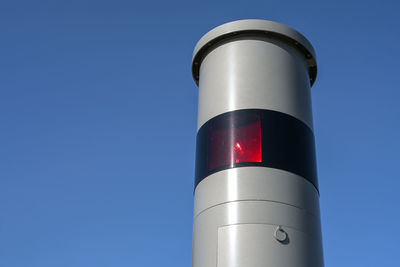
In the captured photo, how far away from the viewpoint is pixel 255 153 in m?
6.13

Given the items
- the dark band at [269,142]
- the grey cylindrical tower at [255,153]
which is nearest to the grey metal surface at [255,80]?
the grey cylindrical tower at [255,153]

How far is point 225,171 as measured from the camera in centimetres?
614

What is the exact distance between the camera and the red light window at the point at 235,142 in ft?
20.2

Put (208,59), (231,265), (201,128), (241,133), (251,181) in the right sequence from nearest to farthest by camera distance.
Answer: (231,265) < (251,181) < (241,133) < (201,128) < (208,59)

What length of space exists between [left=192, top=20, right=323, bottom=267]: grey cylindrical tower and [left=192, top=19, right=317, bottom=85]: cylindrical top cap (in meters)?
0.02

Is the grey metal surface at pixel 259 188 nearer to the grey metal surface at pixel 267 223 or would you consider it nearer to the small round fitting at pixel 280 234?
the grey metal surface at pixel 267 223

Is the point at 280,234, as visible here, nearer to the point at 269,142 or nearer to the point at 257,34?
the point at 269,142

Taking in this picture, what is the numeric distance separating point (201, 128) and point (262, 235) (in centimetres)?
197

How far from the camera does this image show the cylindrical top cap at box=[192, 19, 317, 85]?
7.12m

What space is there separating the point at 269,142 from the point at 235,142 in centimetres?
44

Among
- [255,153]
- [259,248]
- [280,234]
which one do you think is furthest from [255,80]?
[259,248]

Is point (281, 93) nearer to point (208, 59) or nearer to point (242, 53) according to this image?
point (242, 53)

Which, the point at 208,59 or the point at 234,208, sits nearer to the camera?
the point at 234,208

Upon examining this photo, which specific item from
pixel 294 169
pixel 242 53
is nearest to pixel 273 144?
pixel 294 169
